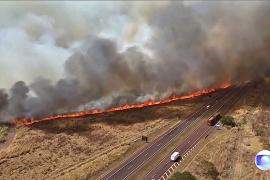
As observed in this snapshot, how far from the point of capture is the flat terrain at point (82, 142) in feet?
252

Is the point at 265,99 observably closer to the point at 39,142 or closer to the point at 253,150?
the point at 253,150

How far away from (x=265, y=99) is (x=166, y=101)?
29862 mm

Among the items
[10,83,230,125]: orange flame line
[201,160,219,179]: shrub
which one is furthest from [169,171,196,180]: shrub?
[10,83,230,125]: orange flame line

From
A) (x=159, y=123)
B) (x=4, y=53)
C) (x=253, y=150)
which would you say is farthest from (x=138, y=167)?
(x=4, y=53)

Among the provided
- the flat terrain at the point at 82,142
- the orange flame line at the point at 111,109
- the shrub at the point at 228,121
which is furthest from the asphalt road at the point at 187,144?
the orange flame line at the point at 111,109

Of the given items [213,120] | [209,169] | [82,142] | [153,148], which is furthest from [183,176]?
[82,142]

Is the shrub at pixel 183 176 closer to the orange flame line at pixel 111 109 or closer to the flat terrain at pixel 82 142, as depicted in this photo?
the flat terrain at pixel 82 142

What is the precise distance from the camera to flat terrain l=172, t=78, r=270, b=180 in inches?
3015

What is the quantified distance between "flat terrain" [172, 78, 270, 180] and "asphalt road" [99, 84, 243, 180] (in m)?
5.92

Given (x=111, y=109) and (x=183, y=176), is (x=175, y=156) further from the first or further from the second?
(x=111, y=109)

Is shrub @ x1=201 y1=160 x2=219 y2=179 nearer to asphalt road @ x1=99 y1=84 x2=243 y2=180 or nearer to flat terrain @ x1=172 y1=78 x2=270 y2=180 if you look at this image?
flat terrain @ x1=172 y1=78 x2=270 y2=180

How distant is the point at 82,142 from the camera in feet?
288

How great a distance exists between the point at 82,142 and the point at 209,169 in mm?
31137

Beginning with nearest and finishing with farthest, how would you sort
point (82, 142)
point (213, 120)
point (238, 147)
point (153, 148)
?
1. point (153, 148)
2. point (238, 147)
3. point (82, 142)
4. point (213, 120)
